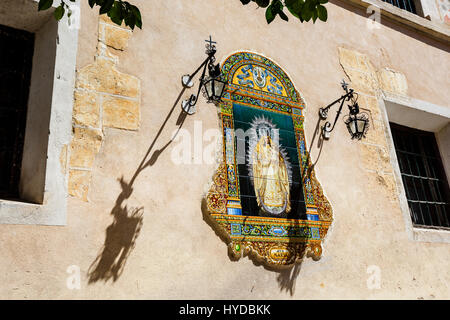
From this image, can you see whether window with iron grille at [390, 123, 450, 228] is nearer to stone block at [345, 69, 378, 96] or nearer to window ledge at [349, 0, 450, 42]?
stone block at [345, 69, 378, 96]

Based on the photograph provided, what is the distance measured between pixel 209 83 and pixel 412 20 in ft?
12.9

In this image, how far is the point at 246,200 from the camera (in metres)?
3.46

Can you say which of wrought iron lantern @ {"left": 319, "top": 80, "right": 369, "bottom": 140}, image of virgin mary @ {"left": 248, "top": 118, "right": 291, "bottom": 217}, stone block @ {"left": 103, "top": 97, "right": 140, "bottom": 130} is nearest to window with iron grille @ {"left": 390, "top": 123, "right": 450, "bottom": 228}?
wrought iron lantern @ {"left": 319, "top": 80, "right": 369, "bottom": 140}

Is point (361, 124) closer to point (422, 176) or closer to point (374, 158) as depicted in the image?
point (374, 158)

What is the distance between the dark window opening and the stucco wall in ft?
1.60

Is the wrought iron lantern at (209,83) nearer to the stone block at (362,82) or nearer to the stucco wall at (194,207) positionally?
the stucco wall at (194,207)

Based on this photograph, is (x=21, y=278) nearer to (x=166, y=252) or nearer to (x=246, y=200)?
(x=166, y=252)

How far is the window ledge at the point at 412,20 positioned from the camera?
18.6ft

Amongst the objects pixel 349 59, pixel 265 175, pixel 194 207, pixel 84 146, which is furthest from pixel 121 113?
pixel 349 59

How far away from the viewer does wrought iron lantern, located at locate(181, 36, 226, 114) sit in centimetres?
328

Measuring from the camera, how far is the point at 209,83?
3436mm

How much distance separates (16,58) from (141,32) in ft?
3.39

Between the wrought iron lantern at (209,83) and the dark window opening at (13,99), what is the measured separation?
1263 mm
